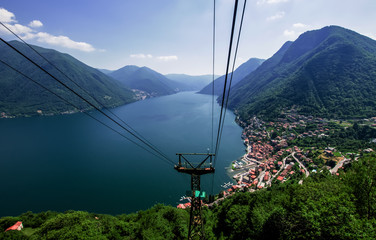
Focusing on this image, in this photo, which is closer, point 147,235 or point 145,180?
point 147,235

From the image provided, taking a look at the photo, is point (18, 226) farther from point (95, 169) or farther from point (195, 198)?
point (195, 198)

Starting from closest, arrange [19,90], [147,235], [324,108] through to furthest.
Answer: [147,235] < [324,108] < [19,90]

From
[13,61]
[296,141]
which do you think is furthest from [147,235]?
[13,61]

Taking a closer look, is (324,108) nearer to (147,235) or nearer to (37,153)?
(147,235)

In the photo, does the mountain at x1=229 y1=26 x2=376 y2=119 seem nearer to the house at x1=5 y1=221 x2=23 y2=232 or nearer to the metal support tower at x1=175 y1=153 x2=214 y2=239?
the metal support tower at x1=175 y1=153 x2=214 y2=239

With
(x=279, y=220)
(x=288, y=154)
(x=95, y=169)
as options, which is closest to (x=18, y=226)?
(x=95, y=169)

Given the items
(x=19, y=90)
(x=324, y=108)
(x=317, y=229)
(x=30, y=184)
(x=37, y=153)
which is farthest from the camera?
(x=19, y=90)

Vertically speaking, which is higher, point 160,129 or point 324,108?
point 324,108
